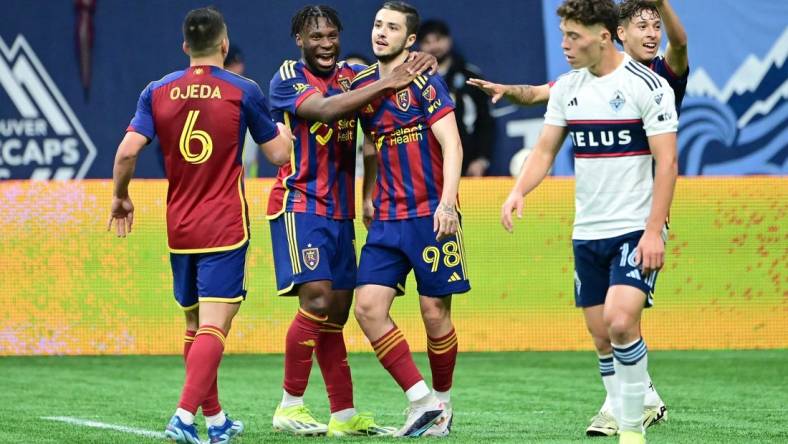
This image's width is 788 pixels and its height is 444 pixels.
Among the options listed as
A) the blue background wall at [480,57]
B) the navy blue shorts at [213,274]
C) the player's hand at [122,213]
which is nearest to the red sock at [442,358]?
the navy blue shorts at [213,274]

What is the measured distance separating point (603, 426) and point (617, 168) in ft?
4.91

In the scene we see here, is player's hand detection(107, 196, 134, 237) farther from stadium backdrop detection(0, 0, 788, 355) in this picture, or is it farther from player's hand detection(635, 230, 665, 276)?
stadium backdrop detection(0, 0, 788, 355)

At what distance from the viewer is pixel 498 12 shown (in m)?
16.6

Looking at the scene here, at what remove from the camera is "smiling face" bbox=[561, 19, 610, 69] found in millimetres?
5918

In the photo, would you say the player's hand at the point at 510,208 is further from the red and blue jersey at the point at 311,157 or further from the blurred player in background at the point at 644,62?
the red and blue jersey at the point at 311,157

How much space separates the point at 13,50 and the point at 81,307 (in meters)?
5.76

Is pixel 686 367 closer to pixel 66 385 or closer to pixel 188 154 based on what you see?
pixel 66 385

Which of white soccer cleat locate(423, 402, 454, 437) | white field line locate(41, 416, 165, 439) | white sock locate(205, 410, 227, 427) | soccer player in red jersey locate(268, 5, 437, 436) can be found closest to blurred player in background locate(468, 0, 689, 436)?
soccer player in red jersey locate(268, 5, 437, 436)

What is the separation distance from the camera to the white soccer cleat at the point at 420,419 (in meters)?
6.64

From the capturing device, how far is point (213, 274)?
6.16 meters

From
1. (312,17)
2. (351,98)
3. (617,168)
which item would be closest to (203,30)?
(351,98)

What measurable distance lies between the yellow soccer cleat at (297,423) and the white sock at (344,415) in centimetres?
9

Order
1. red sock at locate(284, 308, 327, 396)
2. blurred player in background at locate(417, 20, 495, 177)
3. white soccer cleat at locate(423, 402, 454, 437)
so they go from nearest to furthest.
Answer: white soccer cleat at locate(423, 402, 454, 437) → red sock at locate(284, 308, 327, 396) → blurred player in background at locate(417, 20, 495, 177)

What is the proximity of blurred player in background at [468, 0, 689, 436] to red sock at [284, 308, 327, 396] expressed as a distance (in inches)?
57.2
